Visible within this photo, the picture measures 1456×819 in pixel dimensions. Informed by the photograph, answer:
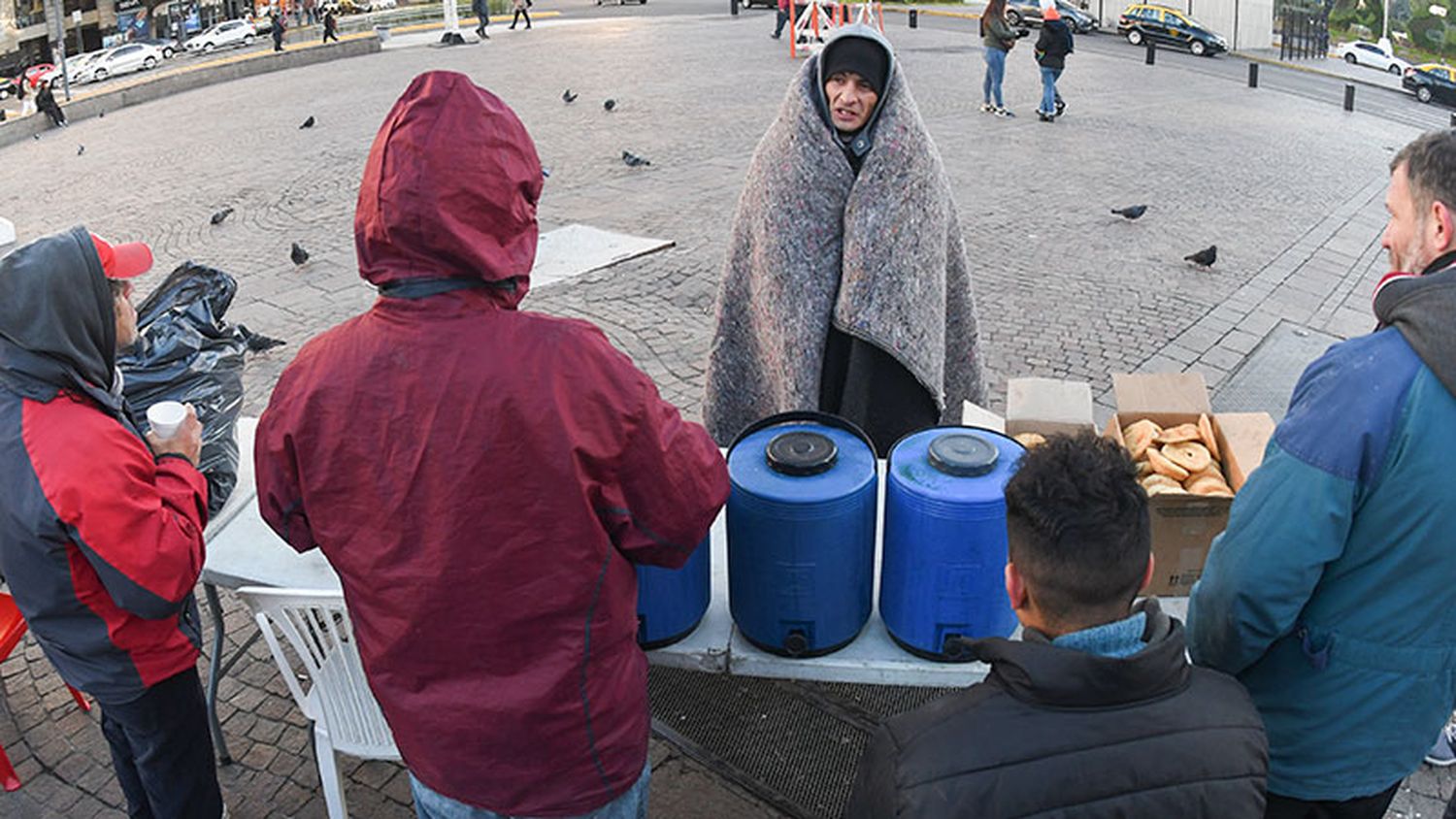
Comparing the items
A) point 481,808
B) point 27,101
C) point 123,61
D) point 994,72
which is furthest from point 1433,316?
point 123,61

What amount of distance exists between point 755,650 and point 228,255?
28.4 feet

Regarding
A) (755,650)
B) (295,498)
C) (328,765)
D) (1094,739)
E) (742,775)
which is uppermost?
(295,498)

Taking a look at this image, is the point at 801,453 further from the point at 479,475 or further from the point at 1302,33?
the point at 1302,33

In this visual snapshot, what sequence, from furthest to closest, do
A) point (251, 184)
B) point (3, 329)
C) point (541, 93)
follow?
point (541, 93) → point (251, 184) → point (3, 329)

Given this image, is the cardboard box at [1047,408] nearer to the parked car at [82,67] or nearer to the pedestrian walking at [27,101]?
the pedestrian walking at [27,101]

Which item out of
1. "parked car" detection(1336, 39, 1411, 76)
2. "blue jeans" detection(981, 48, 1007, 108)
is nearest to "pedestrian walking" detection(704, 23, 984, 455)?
"blue jeans" detection(981, 48, 1007, 108)

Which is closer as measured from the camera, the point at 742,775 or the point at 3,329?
the point at 3,329

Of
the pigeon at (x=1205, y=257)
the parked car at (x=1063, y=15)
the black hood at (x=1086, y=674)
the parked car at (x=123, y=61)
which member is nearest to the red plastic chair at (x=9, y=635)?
the black hood at (x=1086, y=674)

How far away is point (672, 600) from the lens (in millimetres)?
2760

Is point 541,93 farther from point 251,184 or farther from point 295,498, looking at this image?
point 295,498

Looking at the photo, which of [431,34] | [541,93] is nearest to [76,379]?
[541,93]

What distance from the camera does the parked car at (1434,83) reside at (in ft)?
85.6

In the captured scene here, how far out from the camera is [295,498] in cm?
213

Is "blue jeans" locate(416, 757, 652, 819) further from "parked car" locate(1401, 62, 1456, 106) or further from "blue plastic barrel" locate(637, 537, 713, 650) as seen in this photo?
"parked car" locate(1401, 62, 1456, 106)
